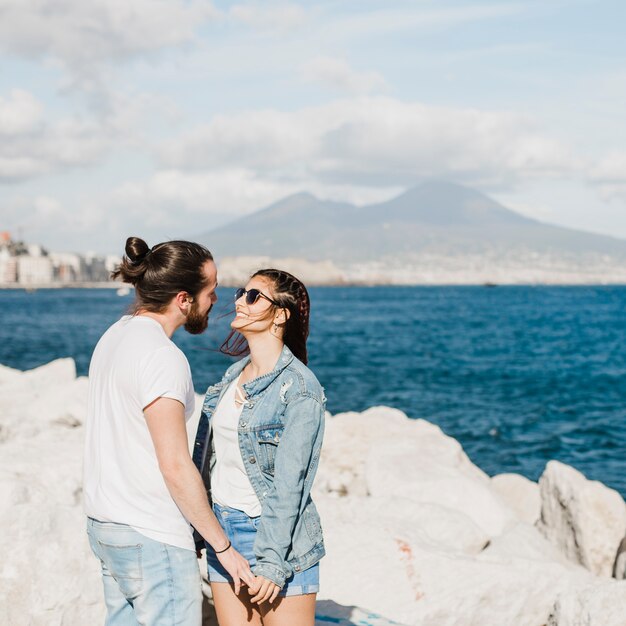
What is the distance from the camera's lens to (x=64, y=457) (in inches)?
297

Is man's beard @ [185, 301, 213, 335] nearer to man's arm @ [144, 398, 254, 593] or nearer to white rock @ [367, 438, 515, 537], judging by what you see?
man's arm @ [144, 398, 254, 593]

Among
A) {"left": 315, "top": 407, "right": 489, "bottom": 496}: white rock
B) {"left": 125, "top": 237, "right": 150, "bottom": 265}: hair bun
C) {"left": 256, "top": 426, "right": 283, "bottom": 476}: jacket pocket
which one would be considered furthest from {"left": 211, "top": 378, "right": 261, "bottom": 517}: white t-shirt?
{"left": 315, "top": 407, "right": 489, "bottom": 496}: white rock

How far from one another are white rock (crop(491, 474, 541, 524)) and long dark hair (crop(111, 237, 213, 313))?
7.74 metres

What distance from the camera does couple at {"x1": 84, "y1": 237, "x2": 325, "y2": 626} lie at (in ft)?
9.61

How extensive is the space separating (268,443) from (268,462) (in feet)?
0.26

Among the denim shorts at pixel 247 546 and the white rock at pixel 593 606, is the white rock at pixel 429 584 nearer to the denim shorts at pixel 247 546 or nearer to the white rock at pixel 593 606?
the white rock at pixel 593 606

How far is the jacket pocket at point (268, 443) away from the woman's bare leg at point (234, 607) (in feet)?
1.88

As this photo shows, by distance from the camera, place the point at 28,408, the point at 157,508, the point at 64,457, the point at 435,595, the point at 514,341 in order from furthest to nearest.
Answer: the point at 514,341 → the point at 28,408 → the point at 64,457 → the point at 435,595 → the point at 157,508

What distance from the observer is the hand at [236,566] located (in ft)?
10.2

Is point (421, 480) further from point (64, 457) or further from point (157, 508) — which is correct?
point (157, 508)

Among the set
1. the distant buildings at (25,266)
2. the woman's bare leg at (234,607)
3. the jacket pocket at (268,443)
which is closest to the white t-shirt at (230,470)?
the jacket pocket at (268,443)

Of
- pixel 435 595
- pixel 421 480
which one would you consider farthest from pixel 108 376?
pixel 421 480

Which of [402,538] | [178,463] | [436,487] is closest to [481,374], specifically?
[436,487]

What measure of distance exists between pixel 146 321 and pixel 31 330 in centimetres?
5535
